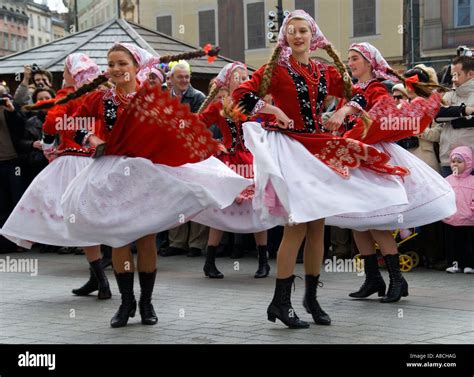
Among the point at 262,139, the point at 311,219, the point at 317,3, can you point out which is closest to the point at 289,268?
the point at 311,219

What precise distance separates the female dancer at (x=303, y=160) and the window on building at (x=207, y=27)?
37.4 metres

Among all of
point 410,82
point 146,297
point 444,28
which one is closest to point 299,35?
point 410,82

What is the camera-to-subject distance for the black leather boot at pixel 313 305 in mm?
6816

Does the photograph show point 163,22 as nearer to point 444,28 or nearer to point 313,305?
point 444,28

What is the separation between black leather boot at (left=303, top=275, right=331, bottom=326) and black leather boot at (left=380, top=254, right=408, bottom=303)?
3.68 ft

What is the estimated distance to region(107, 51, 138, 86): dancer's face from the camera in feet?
23.2

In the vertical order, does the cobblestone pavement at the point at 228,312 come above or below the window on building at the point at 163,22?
below

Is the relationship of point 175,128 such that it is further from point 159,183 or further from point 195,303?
point 195,303

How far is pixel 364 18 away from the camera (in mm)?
38031

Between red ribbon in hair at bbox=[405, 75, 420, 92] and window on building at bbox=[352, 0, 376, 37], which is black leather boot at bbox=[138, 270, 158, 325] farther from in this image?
window on building at bbox=[352, 0, 376, 37]

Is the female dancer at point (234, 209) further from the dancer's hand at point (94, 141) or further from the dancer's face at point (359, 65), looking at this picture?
the dancer's hand at point (94, 141)

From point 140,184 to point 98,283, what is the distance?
1893 millimetres

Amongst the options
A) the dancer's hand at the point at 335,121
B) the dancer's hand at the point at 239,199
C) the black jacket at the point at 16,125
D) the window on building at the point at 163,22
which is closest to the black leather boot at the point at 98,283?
the dancer's hand at the point at 239,199

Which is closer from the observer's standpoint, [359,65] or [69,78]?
[359,65]
